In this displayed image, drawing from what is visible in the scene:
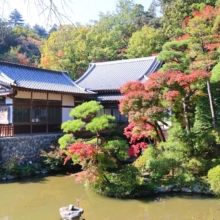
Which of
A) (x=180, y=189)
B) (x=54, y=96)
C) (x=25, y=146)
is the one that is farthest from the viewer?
(x=54, y=96)

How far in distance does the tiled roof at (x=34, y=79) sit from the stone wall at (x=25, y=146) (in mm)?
2271

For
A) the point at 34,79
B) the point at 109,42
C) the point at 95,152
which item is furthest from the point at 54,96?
the point at 109,42

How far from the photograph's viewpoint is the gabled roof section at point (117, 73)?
54.5 feet

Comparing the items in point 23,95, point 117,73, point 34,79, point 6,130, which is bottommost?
point 6,130

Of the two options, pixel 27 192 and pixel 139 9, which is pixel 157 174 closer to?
pixel 27 192

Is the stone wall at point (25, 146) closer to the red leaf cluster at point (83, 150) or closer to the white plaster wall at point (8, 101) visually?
the white plaster wall at point (8, 101)

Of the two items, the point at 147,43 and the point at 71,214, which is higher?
the point at 147,43

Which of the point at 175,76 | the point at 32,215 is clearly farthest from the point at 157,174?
the point at 32,215

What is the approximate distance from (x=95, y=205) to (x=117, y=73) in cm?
1092

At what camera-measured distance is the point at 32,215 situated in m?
7.34

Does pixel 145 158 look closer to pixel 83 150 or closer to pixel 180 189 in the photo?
pixel 180 189

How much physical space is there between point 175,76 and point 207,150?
303cm

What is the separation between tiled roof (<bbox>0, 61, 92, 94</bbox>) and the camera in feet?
43.3

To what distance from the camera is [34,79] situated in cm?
1444
